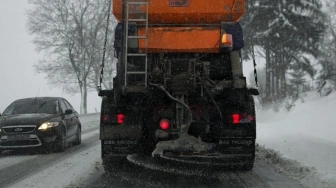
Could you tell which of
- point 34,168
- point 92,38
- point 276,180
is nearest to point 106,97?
point 34,168

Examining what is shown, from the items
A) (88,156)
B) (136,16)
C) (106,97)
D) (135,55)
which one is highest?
(136,16)

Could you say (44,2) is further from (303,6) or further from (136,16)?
(136,16)

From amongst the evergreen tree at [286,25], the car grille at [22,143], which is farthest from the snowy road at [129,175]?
the evergreen tree at [286,25]

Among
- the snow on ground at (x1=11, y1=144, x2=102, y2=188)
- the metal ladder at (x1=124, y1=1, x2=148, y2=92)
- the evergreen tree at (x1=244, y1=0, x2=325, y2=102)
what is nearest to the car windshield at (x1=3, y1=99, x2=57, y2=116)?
the snow on ground at (x1=11, y1=144, x2=102, y2=188)

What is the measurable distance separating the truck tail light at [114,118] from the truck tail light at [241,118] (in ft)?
6.18

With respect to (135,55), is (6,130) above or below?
below

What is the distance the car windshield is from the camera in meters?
13.4

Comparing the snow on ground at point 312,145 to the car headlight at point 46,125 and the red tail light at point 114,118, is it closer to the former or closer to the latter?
the red tail light at point 114,118

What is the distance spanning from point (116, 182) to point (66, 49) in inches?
1614

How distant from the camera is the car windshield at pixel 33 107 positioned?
1343 centimetres

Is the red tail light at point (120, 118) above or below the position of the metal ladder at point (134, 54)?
below

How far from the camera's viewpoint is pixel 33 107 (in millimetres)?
13688

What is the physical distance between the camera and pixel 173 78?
24.7ft

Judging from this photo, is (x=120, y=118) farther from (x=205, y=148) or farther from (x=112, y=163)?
(x=205, y=148)
